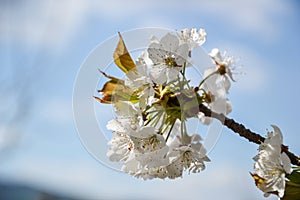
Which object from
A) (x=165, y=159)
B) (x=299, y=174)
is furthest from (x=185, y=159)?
(x=299, y=174)

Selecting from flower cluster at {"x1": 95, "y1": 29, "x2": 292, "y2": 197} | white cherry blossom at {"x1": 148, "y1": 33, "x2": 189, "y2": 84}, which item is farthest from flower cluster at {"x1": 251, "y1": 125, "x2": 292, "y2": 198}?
white cherry blossom at {"x1": 148, "y1": 33, "x2": 189, "y2": 84}

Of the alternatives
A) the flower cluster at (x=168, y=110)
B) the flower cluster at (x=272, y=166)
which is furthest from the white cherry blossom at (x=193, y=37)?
the flower cluster at (x=272, y=166)

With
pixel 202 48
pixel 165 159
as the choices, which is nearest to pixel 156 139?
pixel 165 159

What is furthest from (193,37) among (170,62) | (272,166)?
(272,166)

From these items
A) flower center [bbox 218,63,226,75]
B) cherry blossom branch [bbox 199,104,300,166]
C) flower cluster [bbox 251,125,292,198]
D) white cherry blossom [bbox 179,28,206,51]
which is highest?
white cherry blossom [bbox 179,28,206,51]

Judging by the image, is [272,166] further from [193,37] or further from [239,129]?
[193,37]

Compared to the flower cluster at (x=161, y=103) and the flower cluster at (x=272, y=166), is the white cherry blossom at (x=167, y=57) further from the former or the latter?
the flower cluster at (x=272, y=166)

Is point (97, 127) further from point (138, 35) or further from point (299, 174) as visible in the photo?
point (299, 174)

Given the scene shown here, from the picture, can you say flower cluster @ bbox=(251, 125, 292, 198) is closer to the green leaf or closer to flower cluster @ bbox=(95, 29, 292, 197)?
flower cluster @ bbox=(95, 29, 292, 197)

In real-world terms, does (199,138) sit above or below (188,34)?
below
